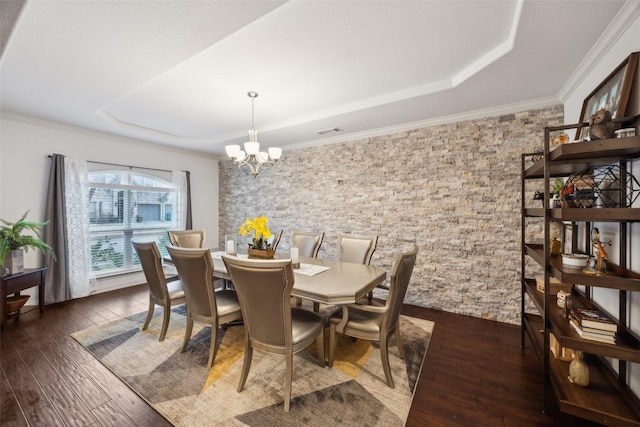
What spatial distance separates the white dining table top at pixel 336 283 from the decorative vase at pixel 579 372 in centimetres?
128

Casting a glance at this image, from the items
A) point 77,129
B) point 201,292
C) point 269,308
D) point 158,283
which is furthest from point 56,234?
point 269,308

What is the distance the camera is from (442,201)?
3336mm

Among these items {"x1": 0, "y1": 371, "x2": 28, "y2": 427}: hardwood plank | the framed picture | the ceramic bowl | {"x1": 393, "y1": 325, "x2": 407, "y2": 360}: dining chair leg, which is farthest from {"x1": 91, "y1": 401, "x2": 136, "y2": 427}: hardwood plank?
the framed picture

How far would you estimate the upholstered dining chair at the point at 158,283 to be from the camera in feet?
7.88

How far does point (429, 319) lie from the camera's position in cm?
308

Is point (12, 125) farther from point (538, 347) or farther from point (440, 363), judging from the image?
point (538, 347)

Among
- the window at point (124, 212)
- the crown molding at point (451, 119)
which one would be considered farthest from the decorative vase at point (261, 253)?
the window at point (124, 212)

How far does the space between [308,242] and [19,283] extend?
3.37 meters

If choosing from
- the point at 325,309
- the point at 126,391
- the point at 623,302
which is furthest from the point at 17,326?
the point at 623,302

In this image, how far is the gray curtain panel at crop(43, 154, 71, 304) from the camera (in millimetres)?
3545

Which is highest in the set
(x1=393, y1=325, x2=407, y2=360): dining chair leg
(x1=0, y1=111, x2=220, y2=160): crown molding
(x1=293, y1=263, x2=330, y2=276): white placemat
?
(x1=0, y1=111, x2=220, y2=160): crown molding

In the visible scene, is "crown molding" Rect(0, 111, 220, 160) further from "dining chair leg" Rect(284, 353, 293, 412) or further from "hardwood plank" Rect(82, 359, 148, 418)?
"dining chair leg" Rect(284, 353, 293, 412)

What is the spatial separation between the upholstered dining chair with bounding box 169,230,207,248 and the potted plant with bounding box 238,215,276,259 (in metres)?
1.38

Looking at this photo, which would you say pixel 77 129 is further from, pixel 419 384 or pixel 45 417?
pixel 419 384
